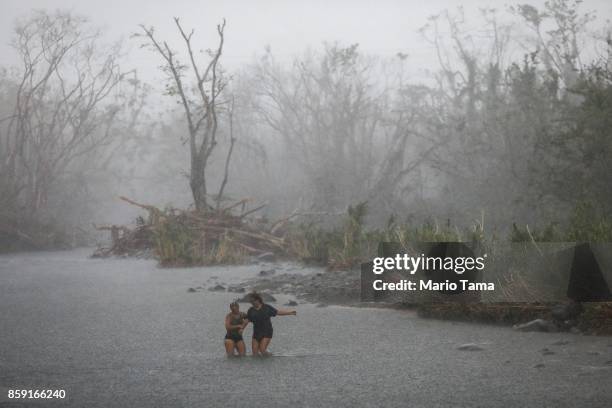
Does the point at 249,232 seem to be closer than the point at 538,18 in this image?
Yes

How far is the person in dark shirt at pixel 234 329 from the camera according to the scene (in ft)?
19.9

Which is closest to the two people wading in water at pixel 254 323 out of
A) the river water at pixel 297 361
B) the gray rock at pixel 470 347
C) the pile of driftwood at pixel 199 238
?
the river water at pixel 297 361

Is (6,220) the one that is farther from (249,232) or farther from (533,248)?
(533,248)

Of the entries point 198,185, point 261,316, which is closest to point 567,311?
point 261,316

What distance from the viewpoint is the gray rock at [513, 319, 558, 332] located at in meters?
7.40

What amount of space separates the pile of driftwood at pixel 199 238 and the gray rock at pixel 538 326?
1064cm

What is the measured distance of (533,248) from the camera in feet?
28.9

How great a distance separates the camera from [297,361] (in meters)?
6.31

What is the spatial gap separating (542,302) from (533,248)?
849mm

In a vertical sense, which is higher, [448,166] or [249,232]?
[448,166]

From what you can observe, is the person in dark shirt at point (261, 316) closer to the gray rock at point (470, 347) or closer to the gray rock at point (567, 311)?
the gray rock at point (470, 347)

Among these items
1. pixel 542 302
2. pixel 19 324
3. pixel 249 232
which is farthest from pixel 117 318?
pixel 249 232

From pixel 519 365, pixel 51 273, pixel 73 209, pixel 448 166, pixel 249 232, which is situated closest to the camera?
pixel 519 365

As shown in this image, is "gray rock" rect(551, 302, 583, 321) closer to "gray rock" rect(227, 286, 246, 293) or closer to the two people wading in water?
the two people wading in water
